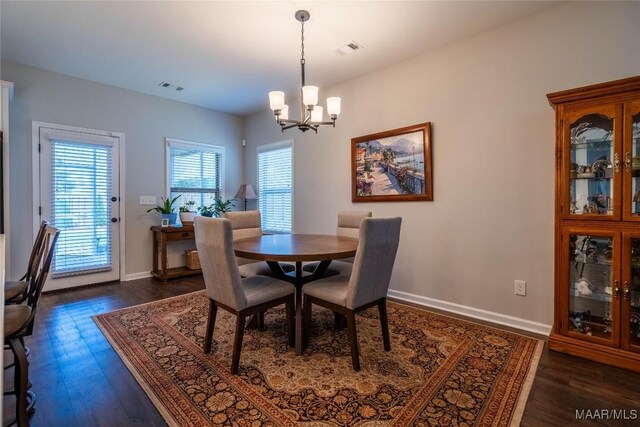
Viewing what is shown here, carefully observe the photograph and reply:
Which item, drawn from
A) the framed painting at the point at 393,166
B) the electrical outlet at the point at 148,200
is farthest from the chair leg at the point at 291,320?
the electrical outlet at the point at 148,200

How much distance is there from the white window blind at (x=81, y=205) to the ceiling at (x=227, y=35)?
0.97 meters

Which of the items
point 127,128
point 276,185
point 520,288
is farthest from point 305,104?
point 127,128

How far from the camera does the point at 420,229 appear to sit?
324cm

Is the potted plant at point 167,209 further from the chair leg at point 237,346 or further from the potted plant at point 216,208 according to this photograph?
the chair leg at point 237,346

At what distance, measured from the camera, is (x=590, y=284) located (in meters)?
2.16

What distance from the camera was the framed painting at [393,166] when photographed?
10.4 ft

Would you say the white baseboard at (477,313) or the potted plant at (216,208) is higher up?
the potted plant at (216,208)

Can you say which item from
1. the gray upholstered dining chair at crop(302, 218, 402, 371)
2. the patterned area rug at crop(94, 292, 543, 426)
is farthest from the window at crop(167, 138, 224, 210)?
the gray upholstered dining chair at crop(302, 218, 402, 371)

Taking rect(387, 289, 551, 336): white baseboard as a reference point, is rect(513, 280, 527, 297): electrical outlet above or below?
above

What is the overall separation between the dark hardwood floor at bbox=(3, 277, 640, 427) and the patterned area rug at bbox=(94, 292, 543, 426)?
74mm

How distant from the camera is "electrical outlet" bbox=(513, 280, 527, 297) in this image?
8.52 feet

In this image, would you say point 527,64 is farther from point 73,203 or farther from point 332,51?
point 73,203

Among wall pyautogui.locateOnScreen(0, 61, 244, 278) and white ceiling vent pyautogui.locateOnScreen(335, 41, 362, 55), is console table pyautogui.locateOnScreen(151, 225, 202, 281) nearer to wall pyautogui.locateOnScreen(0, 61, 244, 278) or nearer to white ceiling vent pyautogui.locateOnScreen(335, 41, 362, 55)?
wall pyautogui.locateOnScreen(0, 61, 244, 278)

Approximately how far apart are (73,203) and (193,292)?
1853 mm
